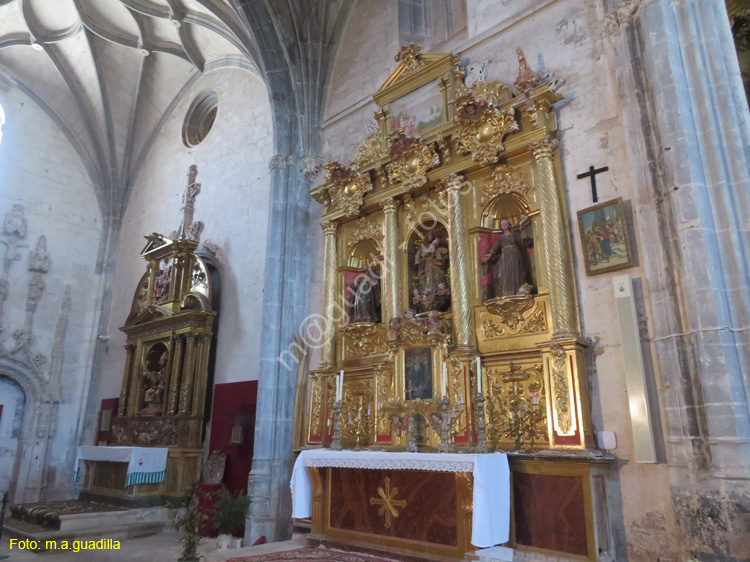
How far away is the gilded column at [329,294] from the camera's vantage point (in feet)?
26.2

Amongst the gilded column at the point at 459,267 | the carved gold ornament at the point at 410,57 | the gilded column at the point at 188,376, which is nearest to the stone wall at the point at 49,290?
the gilded column at the point at 188,376

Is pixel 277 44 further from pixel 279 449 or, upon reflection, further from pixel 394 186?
pixel 279 449

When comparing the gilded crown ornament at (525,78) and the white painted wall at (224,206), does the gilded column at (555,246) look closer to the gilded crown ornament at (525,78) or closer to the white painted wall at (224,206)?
the gilded crown ornament at (525,78)

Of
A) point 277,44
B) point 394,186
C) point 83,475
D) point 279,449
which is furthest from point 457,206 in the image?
point 83,475

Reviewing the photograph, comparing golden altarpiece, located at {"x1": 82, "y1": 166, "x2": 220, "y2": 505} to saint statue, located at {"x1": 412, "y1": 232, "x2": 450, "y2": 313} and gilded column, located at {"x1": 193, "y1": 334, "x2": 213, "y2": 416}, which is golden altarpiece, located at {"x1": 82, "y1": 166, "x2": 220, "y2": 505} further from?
saint statue, located at {"x1": 412, "y1": 232, "x2": 450, "y2": 313}

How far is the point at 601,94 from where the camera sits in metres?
6.15

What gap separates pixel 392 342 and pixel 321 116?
4.60 meters

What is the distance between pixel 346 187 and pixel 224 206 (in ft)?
11.9

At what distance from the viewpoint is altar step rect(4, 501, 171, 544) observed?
8.34 metres

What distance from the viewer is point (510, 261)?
642 cm

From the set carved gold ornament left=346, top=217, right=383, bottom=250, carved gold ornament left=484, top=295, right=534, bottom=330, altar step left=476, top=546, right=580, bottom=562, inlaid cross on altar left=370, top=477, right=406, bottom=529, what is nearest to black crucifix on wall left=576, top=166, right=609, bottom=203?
carved gold ornament left=484, top=295, right=534, bottom=330

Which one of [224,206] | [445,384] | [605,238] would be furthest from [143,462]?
[605,238]

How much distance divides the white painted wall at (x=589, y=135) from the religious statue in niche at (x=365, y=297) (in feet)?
2.61

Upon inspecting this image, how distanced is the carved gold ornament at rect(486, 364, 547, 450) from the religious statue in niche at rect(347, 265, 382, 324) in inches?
82.2
